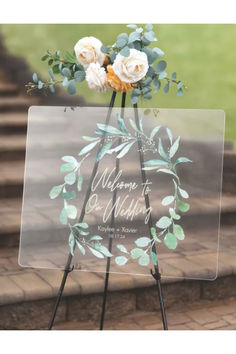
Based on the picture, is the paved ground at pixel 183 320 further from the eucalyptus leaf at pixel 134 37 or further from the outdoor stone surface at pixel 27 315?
the eucalyptus leaf at pixel 134 37

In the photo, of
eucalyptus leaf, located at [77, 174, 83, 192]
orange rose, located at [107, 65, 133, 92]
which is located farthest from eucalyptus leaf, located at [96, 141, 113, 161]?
orange rose, located at [107, 65, 133, 92]

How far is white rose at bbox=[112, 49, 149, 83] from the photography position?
2.00 meters

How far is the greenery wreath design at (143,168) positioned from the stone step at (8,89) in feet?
6.93

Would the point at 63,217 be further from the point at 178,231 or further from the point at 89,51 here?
the point at 89,51

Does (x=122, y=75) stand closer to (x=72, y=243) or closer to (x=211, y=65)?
(x=72, y=243)

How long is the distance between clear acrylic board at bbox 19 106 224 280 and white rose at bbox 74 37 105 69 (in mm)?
191

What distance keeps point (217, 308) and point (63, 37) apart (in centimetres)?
204

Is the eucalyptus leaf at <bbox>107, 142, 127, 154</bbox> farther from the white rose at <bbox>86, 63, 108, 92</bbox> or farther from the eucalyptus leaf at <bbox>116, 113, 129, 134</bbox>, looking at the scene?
the white rose at <bbox>86, 63, 108, 92</bbox>

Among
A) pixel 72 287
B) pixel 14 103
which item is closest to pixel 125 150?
pixel 72 287

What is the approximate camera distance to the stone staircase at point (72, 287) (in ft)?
8.24

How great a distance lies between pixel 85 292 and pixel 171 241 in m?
0.69

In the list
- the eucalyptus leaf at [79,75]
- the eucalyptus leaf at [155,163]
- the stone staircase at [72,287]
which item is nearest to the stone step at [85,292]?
the stone staircase at [72,287]

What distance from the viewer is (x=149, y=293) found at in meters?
2.77

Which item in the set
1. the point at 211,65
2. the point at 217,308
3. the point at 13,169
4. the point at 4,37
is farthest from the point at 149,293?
the point at 4,37
